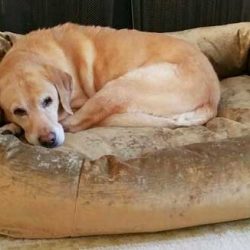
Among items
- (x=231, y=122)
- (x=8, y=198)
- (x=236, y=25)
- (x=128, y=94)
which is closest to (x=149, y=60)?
(x=128, y=94)

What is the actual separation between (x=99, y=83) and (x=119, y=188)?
746 millimetres

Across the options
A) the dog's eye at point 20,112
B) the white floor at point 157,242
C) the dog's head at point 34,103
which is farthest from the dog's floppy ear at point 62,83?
the white floor at point 157,242

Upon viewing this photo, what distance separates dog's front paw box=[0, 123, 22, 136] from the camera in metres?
1.92

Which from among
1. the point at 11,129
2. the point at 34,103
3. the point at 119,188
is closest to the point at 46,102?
the point at 34,103

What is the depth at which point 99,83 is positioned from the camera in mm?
2312

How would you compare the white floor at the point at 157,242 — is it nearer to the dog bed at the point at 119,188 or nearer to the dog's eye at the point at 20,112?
the dog bed at the point at 119,188

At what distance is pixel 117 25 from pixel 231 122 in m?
1.23

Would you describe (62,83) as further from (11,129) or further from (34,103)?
(11,129)

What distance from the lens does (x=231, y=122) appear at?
83.2 inches

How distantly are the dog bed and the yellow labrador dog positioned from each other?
190mm

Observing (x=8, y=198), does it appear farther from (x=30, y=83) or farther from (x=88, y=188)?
(x=30, y=83)

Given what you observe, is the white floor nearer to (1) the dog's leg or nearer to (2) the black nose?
(2) the black nose

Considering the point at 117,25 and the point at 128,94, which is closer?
the point at 128,94

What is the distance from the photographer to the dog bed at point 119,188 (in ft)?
5.48
